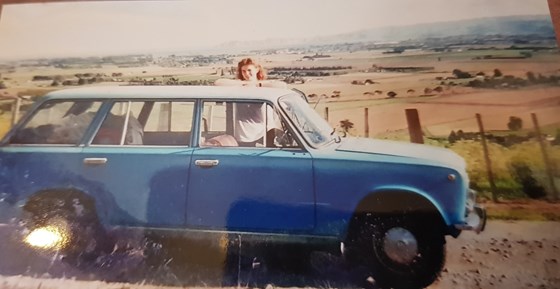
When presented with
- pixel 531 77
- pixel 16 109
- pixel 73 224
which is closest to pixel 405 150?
pixel 531 77

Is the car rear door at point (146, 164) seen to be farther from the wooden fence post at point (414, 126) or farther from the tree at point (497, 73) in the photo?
the tree at point (497, 73)

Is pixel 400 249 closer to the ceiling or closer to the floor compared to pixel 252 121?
closer to the floor

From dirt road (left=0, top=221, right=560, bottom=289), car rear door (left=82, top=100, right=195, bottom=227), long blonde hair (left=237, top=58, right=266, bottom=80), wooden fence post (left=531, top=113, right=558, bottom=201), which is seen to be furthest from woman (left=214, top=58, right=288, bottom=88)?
wooden fence post (left=531, top=113, right=558, bottom=201)

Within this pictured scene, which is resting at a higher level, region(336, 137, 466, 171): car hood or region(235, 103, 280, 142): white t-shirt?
region(235, 103, 280, 142): white t-shirt

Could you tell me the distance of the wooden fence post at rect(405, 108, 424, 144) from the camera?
2.84 ft

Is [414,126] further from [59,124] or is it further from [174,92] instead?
[59,124]

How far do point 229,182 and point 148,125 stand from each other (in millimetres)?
182

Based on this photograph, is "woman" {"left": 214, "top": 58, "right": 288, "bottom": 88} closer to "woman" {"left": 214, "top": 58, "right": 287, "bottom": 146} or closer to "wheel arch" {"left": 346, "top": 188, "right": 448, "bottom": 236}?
"woman" {"left": 214, "top": 58, "right": 287, "bottom": 146}

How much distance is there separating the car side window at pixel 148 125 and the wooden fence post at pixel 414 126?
1.25ft

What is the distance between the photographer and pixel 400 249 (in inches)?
30.5

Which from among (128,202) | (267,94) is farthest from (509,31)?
(128,202)

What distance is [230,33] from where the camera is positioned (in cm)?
102

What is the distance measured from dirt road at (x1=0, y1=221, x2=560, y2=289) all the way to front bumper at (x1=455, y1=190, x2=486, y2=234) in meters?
0.01

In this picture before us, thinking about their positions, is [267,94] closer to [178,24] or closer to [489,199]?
[178,24]
